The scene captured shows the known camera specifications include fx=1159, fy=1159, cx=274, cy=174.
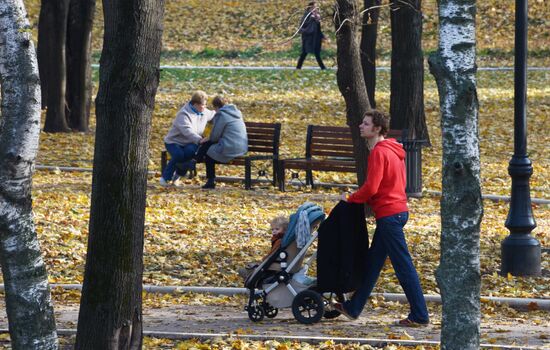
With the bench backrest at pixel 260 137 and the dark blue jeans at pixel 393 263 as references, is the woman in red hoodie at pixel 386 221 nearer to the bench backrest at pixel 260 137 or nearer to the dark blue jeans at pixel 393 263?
the dark blue jeans at pixel 393 263

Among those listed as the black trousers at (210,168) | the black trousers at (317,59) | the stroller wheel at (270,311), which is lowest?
the stroller wheel at (270,311)

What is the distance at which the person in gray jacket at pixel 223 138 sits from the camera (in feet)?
52.3

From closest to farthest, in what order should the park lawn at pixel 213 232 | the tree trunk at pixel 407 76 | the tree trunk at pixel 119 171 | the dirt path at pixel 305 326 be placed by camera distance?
the tree trunk at pixel 119 171 < the dirt path at pixel 305 326 < the park lawn at pixel 213 232 < the tree trunk at pixel 407 76

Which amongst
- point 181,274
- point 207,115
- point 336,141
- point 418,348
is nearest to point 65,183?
point 207,115

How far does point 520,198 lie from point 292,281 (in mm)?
2813

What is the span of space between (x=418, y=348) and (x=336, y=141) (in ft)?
28.7

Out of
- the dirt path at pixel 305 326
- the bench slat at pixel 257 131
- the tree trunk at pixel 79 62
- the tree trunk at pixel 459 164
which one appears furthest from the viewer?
the tree trunk at pixel 79 62

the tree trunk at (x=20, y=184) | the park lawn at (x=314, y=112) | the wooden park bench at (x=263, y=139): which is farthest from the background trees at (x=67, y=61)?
the tree trunk at (x=20, y=184)

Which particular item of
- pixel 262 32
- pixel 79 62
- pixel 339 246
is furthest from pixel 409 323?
pixel 262 32

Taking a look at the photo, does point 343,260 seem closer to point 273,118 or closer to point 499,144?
point 499,144

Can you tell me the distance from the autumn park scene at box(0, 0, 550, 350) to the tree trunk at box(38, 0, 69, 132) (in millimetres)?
41

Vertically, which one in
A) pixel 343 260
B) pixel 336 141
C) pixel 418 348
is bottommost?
pixel 418 348

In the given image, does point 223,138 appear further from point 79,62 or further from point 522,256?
point 79,62

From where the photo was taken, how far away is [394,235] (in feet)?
28.6
